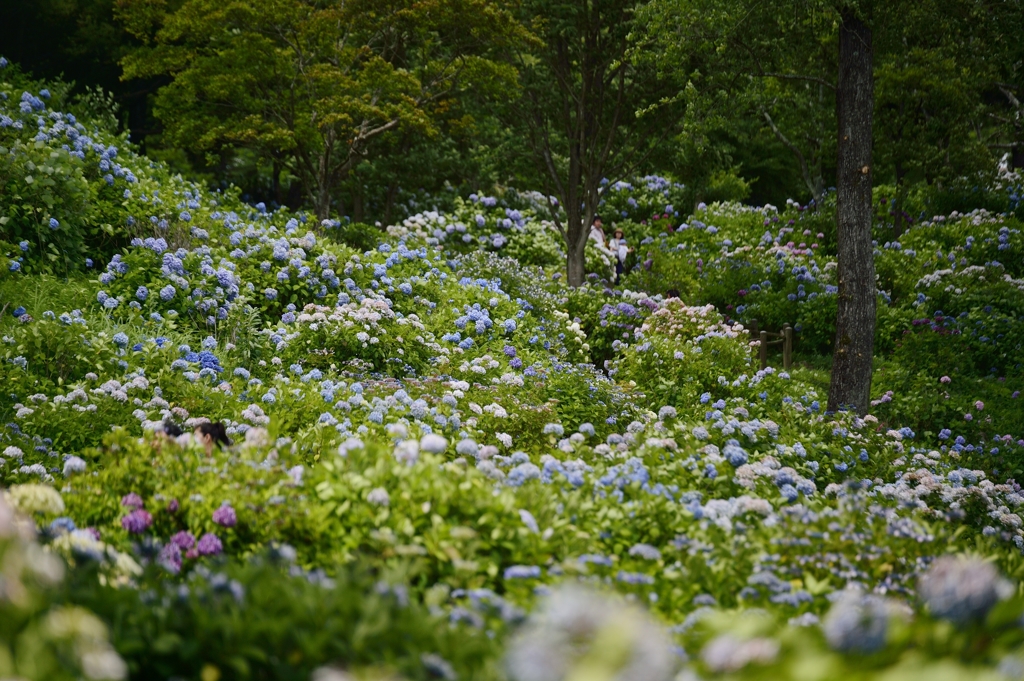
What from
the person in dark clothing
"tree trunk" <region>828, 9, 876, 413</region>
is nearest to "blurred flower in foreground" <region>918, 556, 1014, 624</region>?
the person in dark clothing

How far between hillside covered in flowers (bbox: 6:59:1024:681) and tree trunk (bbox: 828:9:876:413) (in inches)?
24.8

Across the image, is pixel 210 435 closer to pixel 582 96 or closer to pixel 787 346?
pixel 787 346

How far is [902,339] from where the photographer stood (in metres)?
11.9

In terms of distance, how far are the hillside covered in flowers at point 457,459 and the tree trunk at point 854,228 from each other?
0.63m

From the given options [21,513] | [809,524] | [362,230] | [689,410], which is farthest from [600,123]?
[21,513]

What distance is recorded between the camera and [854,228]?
8719 millimetres

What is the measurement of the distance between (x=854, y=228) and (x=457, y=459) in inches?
238

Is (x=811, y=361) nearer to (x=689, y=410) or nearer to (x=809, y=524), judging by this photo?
(x=689, y=410)

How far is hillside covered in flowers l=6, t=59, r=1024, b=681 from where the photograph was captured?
247 centimetres

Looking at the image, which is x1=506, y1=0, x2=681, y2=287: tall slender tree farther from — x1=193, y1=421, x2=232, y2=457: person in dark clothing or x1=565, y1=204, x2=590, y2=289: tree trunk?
x1=193, y1=421, x2=232, y2=457: person in dark clothing

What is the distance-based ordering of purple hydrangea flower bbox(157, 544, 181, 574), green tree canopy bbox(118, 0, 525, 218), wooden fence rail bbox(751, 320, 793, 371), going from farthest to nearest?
green tree canopy bbox(118, 0, 525, 218) < wooden fence rail bbox(751, 320, 793, 371) < purple hydrangea flower bbox(157, 544, 181, 574)

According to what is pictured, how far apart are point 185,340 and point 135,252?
65.3 inches

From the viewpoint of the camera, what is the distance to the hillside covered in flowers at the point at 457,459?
2471 mm

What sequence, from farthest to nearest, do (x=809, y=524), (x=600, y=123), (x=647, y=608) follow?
(x=600, y=123) < (x=809, y=524) < (x=647, y=608)
